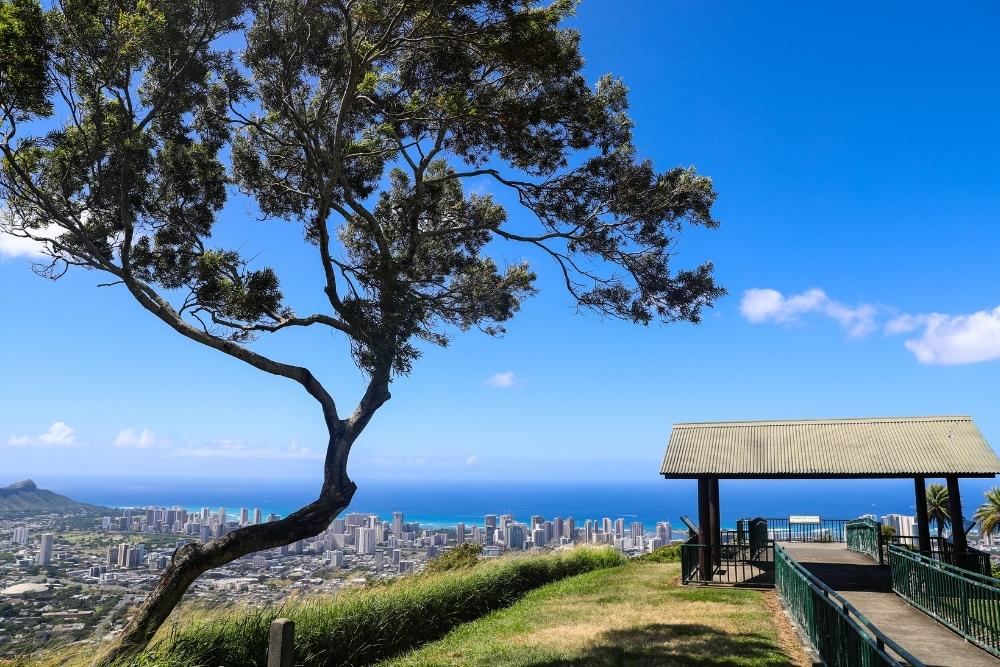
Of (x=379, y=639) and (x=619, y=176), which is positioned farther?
(x=619, y=176)

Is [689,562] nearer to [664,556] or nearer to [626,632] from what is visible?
[626,632]

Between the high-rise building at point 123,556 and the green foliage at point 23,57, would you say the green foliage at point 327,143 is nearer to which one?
the green foliage at point 23,57

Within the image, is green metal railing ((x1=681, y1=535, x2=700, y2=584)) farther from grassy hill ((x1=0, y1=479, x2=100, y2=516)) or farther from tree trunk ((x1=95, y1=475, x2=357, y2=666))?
grassy hill ((x1=0, y1=479, x2=100, y2=516))

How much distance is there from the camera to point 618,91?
40.3 feet

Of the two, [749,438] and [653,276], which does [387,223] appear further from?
[749,438]

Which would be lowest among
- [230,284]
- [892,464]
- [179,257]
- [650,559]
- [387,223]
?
[650,559]

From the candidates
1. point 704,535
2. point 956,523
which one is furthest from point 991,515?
point 704,535

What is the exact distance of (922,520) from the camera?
1700 centimetres

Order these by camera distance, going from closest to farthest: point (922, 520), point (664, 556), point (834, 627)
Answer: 1. point (834, 627)
2. point (922, 520)
3. point (664, 556)

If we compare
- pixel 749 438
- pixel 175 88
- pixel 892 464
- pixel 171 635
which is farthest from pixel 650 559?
pixel 175 88

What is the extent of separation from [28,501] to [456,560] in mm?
47220

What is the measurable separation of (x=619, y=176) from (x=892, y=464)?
10839 mm

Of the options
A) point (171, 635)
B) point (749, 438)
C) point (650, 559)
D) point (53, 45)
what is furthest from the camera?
point (650, 559)

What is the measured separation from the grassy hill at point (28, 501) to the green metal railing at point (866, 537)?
47120 millimetres
